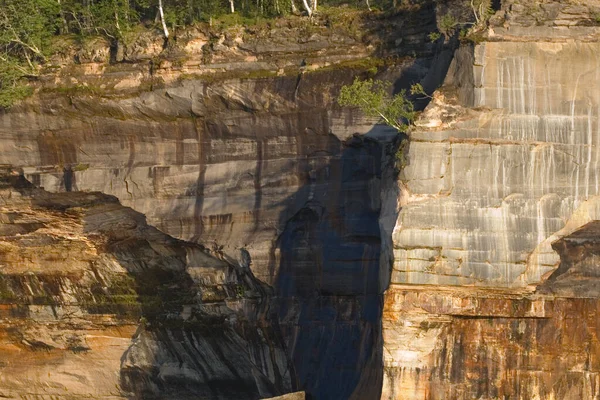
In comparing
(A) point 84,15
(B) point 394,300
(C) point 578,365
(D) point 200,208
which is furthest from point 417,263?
(A) point 84,15

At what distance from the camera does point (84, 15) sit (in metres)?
25.7

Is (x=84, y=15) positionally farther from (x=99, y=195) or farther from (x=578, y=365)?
(x=578, y=365)

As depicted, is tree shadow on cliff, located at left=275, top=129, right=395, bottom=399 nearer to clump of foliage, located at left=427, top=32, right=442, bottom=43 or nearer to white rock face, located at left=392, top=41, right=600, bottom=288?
clump of foliage, located at left=427, top=32, right=442, bottom=43

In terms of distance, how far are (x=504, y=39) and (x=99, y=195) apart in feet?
32.8

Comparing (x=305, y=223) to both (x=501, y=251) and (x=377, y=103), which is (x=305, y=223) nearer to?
(x=377, y=103)

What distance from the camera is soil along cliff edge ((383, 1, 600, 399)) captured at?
59.2 ft

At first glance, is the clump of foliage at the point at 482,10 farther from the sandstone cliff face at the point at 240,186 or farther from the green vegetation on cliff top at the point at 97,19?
the green vegetation on cliff top at the point at 97,19

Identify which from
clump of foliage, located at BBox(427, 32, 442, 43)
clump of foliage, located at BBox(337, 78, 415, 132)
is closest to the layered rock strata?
clump of foliage, located at BBox(337, 78, 415, 132)

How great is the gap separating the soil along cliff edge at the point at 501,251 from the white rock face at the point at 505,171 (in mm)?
17

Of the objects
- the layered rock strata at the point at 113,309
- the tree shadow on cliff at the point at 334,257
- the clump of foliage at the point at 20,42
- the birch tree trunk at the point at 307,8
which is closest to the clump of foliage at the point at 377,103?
the tree shadow on cliff at the point at 334,257

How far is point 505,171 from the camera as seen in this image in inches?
714

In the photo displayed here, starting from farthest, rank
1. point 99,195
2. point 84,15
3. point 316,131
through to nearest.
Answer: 1. point 84,15
2. point 99,195
3. point 316,131

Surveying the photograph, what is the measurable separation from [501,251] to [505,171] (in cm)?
132

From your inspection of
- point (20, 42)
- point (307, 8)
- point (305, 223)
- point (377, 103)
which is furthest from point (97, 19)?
point (377, 103)
